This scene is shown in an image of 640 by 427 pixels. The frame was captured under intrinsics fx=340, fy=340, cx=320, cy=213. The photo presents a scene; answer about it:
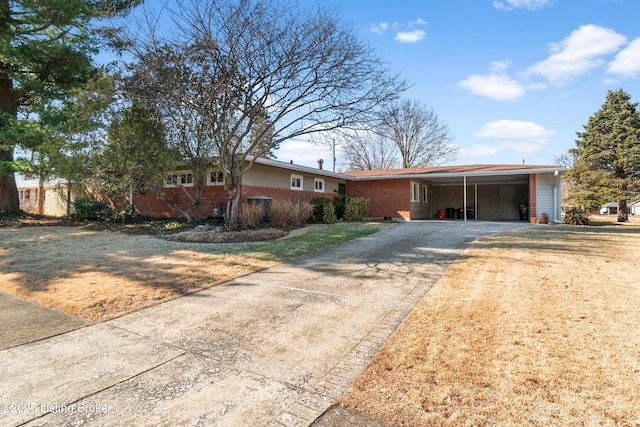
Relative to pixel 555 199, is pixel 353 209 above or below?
below

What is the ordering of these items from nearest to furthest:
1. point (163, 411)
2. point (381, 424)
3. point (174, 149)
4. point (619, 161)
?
point (381, 424), point (163, 411), point (174, 149), point (619, 161)

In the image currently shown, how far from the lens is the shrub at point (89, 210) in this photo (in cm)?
1395

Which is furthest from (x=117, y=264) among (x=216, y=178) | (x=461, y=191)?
(x=461, y=191)

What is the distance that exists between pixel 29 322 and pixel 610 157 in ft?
81.0

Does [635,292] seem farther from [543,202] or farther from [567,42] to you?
[543,202]

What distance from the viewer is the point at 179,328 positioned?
3785 mm

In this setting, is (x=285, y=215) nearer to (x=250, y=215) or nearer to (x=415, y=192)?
(x=250, y=215)

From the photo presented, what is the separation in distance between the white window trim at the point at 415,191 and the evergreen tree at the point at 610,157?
26.6ft

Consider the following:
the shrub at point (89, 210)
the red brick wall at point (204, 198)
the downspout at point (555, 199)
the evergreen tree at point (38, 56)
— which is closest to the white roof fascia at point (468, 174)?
the downspout at point (555, 199)

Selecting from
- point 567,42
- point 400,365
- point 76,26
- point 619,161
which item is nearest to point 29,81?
point 76,26

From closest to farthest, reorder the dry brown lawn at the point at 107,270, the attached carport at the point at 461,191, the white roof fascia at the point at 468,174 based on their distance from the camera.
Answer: the dry brown lawn at the point at 107,270 < the white roof fascia at the point at 468,174 < the attached carport at the point at 461,191

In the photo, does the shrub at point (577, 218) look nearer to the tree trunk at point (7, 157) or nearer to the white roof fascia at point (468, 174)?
the white roof fascia at point (468, 174)

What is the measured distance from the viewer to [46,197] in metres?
19.9

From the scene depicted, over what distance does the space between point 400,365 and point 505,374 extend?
789 millimetres
